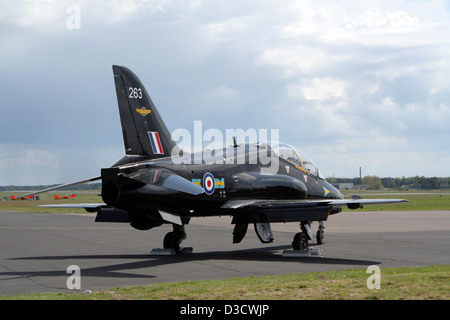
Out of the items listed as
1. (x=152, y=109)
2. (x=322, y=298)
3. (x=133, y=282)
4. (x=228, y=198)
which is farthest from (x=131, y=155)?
(x=322, y=298)

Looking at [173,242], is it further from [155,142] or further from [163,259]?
[155,142]

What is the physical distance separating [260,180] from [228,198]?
160 cm

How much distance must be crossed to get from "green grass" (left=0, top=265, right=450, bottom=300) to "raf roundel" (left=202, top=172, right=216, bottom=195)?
5191 mm

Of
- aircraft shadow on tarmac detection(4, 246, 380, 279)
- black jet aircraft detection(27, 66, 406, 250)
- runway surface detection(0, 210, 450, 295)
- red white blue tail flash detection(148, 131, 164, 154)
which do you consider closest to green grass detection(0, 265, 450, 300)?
Answer: runway surface detection(0, 210, 450, 295)

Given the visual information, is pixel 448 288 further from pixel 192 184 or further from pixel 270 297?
pixel 192 184

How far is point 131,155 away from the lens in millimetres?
17609

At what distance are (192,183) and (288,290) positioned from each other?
6.07 m

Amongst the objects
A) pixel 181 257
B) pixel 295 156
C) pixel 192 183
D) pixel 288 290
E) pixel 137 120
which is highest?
pixel 137 120

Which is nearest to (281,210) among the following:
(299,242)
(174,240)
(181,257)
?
(299,242)

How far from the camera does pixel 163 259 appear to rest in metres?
17.7

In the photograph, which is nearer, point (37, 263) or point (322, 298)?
point (322, 298)

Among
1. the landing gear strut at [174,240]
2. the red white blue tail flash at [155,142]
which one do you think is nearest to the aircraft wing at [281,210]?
the landing gear strut at [174,240]

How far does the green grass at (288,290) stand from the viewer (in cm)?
980

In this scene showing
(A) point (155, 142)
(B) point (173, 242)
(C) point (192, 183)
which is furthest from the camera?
(B) point (173, 242)
